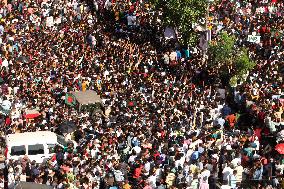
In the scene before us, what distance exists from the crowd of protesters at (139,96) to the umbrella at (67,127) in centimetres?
34

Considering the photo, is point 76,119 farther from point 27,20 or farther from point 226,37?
point 27,20

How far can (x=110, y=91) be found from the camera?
3681 cm

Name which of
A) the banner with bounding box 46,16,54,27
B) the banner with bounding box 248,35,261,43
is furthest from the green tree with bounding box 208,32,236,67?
the banner with bounding box 46,16,54,27

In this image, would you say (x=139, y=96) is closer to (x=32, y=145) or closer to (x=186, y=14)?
(x=32, y=145)

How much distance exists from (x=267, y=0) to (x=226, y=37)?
10566mm

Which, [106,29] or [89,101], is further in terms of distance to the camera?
[106,29]

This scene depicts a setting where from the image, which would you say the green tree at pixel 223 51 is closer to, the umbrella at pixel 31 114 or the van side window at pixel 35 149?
the umbrella at pixel 31 114

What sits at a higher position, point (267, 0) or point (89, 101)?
point (267, 0)

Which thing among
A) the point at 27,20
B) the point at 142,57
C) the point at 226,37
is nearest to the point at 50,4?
the point at 27,20

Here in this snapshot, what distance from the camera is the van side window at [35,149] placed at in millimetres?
29127

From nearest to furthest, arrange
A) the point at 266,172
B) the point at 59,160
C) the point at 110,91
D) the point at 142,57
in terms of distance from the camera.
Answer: the point at 266,172 → the point at 59,160 → the point at 110,91 → the point at 142,57

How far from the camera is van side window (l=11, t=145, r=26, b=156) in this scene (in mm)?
28922

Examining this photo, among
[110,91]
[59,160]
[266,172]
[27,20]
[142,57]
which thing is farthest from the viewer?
[27,20]

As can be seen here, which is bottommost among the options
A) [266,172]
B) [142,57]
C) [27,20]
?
[266,172]
